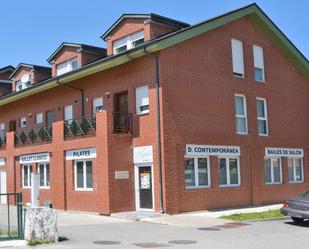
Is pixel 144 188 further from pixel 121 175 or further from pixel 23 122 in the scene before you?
pixel 23 122

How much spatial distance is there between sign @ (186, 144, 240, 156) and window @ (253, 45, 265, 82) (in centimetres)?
450

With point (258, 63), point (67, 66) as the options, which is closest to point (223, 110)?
point (258, 63)

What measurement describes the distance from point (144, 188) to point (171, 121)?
10.1ft

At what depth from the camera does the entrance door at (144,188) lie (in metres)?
21.7

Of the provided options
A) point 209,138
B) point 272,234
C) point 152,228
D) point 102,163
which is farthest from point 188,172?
point 272,234

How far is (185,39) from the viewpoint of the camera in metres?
22.5

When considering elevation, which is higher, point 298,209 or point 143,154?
point 143,154

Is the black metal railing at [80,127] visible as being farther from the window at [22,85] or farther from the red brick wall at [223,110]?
the window at [22,85]

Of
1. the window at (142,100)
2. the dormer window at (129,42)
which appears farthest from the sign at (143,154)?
the dormer window at (129,42)

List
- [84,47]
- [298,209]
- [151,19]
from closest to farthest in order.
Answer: [298,209], [151,19], [84,47]

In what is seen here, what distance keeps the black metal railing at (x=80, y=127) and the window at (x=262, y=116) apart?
29.1ft

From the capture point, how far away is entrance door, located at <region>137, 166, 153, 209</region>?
21.7 metres

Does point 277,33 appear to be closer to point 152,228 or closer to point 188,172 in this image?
point 188,172

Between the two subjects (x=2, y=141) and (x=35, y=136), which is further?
(x=2, y=141)
